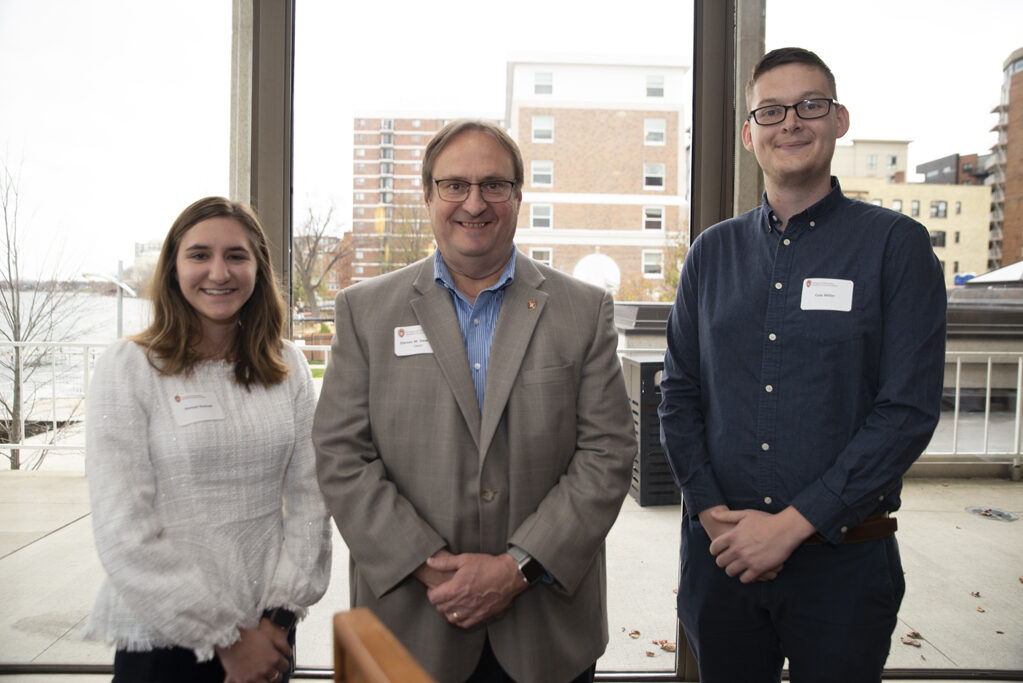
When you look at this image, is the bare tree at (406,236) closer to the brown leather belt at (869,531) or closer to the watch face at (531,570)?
the watch face at (531,570)

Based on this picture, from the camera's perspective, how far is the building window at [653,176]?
9.14ft

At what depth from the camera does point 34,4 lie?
98.3 inches

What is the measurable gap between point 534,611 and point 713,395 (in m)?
0.67

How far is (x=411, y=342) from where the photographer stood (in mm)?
1485

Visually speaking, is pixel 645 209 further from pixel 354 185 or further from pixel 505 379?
pixel 505 379

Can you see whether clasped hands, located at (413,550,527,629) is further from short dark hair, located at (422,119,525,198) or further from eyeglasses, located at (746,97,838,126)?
eyeglasses, located at (746,97,838,126)

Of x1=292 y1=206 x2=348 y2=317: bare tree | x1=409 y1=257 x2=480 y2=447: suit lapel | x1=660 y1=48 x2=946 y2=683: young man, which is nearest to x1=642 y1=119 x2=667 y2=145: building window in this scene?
x1=660 y1=48 x2=946 y2=683: young man

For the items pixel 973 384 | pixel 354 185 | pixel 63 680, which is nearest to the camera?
pixel 63 680

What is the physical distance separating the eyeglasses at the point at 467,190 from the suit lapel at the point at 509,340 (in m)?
0.20

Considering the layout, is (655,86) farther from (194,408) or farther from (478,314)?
(194,408)

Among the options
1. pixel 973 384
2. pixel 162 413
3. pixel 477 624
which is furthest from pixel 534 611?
pixel 973 384

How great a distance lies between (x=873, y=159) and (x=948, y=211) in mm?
429

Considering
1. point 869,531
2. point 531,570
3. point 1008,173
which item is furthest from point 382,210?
point 1008,173

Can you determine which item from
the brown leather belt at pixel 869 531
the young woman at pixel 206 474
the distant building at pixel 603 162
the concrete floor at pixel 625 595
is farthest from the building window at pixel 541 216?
the concrete floor at pixel 625 595
